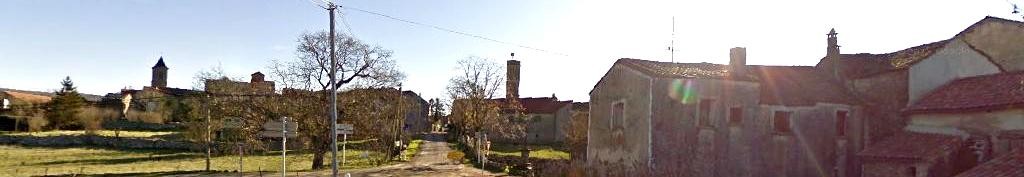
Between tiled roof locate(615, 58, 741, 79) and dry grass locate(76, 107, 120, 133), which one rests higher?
tiled roof locate(615, 58, 741, 79)

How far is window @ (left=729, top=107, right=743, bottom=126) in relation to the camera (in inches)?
1026

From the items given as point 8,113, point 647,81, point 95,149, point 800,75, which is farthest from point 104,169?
point 8,113

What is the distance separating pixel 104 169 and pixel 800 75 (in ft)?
109

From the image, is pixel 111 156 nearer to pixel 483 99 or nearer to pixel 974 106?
pixel 483 99

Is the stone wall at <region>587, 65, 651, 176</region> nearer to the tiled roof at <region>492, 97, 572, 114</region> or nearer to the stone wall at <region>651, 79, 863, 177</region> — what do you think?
the stone wall at <region>651, 79, 863, 177</region>

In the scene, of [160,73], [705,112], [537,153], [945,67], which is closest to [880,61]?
[945,67]

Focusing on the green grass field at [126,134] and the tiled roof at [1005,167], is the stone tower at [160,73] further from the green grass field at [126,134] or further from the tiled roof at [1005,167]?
the tiled roof at [1005,167]

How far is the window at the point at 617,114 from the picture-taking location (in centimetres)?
2823

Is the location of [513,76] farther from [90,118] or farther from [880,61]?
[880,61]

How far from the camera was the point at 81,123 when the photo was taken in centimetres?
6919

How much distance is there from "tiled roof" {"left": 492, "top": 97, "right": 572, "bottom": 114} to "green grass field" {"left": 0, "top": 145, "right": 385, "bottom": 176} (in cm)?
2257

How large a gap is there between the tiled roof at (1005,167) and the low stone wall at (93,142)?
171 feet

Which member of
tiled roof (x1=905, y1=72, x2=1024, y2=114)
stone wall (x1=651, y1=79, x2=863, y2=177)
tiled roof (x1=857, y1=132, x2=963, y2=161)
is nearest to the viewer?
tiled roof (x1=905, y1=72, x2=1024, y2=114)

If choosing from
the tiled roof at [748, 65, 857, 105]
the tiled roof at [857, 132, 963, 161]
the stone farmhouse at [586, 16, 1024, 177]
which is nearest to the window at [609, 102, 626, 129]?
the stone farmhouse at [586, 16, 1024, 177]
